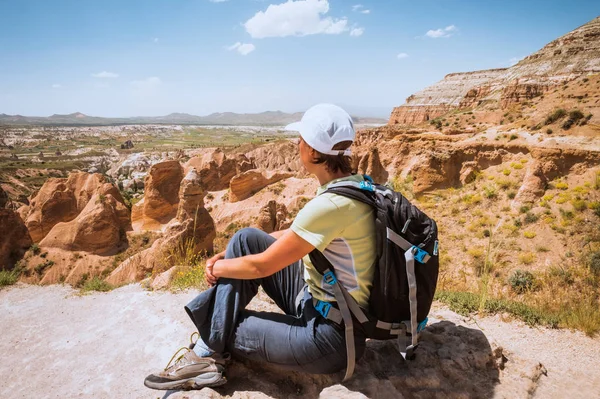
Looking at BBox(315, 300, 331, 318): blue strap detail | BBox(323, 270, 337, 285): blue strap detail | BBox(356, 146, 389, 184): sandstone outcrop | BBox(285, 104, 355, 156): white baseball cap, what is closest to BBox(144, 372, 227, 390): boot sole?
BBox(315, 300, 331, 318): blue strap detail

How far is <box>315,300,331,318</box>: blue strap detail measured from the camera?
226 cm

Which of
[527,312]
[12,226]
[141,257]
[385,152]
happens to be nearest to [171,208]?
[12,226]

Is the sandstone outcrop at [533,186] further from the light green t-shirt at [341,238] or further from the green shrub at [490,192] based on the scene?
the light green t-shirt at [341,238]

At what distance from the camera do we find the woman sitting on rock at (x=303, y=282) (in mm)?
2047

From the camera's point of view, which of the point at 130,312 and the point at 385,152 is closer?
the point at 130,312

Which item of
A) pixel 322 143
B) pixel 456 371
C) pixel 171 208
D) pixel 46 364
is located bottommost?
pixel 171 208

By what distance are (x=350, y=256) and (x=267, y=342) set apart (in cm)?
90

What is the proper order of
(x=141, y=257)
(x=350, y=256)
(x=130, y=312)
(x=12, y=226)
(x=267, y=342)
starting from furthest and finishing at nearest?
1. (x=12, y=226)
2. (x=141, y=257)
3. (x=130, y=312)
4. (x=267, y=342)
5. (x=350, y=256)

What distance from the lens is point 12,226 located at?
15602 mm

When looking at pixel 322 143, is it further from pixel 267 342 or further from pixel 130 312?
pixel 130 312

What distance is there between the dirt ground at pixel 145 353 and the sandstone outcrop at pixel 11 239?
12.9 meters

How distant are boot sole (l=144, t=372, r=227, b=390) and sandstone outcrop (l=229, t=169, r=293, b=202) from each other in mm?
33415

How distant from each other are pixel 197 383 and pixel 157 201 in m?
29.5

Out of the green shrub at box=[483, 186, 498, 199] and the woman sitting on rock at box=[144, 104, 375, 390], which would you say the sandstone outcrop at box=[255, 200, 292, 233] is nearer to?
the green shrub at box=[483, 186, 498, 199]
